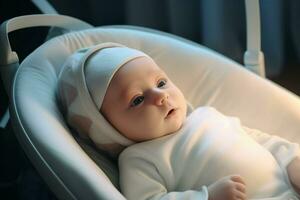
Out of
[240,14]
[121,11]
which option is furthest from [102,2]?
[240,14]

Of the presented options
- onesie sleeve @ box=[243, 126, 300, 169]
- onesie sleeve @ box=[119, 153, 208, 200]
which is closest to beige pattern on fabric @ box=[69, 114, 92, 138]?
onesie sleeve @ box=[119, 153, 208, 200]

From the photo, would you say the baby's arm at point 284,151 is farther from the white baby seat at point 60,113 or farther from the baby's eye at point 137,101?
the baby's eye at point 137,101

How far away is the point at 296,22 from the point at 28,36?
90cm

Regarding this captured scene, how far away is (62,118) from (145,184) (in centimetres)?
24

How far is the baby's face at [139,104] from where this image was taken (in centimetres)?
102

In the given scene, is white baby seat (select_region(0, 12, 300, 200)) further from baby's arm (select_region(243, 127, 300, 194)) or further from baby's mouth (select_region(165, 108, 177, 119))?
baby's mouth (select_region(165, 108, 177, 119))

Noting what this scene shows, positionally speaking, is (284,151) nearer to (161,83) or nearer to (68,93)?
(161,83)

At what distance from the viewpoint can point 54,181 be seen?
2.90ft

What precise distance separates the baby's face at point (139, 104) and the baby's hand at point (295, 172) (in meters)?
0.24

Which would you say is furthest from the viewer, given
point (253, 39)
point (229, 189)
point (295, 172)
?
point (253, 39)

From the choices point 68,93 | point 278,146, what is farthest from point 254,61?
point 68,93

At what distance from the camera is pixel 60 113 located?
3.61ft

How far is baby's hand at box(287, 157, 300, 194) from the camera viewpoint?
99cm

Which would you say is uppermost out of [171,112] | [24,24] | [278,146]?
[24,24]
